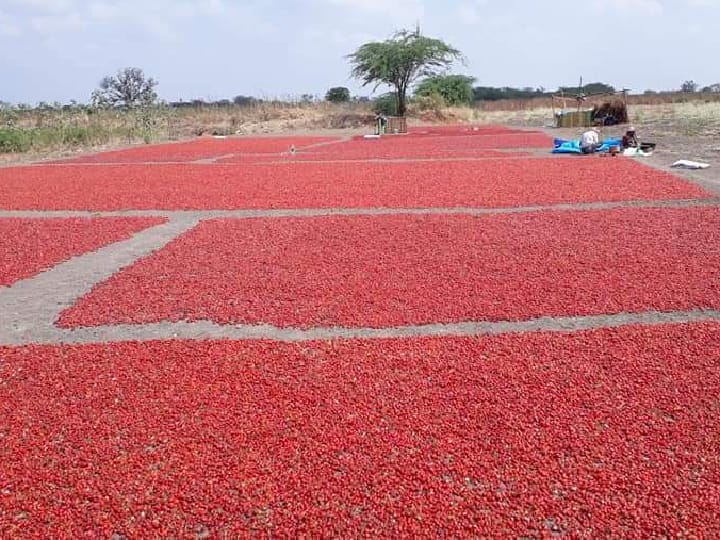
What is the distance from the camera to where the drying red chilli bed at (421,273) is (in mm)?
4535

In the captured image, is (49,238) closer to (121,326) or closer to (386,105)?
(121,326)

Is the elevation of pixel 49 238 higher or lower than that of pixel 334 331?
higher

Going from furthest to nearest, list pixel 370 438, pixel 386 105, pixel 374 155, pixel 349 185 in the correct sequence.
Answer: pixel 386 105
pixel 374 155
pixel 349 185
pixel 370 438

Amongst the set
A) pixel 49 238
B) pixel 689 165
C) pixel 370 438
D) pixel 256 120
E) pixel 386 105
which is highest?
pixel 386 105

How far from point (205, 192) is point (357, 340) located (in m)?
8.18

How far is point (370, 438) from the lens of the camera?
278 centimetres

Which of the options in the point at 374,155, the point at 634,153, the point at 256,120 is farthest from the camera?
the point at 256,120

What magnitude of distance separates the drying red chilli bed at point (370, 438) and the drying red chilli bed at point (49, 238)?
2692 millimetres

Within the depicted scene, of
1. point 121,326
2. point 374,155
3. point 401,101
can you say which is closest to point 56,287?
point 121,326

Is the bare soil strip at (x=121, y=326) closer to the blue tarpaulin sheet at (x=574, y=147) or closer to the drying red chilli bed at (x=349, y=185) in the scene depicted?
the drying red chilli bed at (x=349, y=185)

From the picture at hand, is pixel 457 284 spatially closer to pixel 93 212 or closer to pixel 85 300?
pixel 85 300

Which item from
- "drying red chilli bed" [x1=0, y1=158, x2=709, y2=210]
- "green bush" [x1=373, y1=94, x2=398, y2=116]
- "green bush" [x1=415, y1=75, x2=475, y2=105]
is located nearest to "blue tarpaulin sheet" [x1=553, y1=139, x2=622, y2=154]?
"drying red chilli bed" [x1=0, y1=158, x2=709, y2=210]

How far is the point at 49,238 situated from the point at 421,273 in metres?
5.13

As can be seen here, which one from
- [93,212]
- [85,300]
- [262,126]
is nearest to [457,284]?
[85,300]
